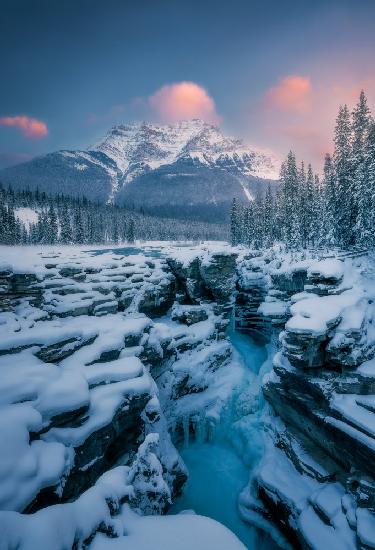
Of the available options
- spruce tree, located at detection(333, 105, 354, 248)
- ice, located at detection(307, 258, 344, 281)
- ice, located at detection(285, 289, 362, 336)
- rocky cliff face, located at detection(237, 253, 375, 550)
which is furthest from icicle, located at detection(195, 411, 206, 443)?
spruce tree, located at detection(333, 105, 354, 248)

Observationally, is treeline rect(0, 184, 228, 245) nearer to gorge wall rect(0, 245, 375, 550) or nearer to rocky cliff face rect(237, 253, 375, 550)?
gorge wall rect(0, 245, 375, 550)

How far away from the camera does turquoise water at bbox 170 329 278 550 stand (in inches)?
602

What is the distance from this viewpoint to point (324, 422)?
14633mm

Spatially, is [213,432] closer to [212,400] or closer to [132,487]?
[212,400]

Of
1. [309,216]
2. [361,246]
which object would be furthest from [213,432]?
[309,216]

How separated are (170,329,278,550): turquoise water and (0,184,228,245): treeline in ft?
213

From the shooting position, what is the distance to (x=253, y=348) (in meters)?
31.3

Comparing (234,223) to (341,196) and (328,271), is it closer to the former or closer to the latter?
(341,196)

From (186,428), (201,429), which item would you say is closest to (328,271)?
(201,429)

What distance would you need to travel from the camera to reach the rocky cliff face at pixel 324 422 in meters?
12.6

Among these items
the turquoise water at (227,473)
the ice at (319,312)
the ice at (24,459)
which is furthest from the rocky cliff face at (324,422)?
the ice at (24,459)

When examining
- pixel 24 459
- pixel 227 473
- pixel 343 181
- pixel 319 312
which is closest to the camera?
pixel 24 459

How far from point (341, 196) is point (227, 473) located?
1295 inches

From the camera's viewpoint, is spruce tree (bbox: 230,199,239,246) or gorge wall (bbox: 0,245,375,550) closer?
gorge wall (bbox: 0,245,375,550)
